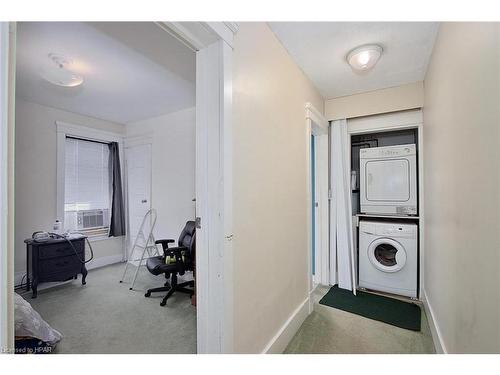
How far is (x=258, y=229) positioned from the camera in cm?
164

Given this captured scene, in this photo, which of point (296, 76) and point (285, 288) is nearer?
point (285, 288)

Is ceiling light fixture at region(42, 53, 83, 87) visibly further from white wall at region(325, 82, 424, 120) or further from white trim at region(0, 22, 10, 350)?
white wall at region(325, 82, 424, 120)

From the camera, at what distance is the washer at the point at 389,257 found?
2.81m

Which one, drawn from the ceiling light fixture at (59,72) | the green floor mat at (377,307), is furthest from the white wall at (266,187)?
the ceiling light fixture at (59,72)

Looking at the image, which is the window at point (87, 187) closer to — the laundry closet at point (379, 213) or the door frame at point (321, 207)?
the door frame at point (321, 207)

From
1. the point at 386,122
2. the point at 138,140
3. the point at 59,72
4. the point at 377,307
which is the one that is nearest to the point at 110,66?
the point at 59,72

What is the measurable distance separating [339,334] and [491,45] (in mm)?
2137

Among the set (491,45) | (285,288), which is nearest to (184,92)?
(285,288)

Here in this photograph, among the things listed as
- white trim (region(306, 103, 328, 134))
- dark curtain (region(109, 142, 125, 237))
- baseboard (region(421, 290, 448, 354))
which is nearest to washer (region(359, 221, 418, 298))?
baseboard (region(421, 290, 448, 354))

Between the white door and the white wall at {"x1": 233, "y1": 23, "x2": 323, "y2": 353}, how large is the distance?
273 centimetres

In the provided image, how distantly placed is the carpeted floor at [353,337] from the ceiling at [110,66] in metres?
2.62

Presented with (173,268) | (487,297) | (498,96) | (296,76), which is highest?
(296,76)

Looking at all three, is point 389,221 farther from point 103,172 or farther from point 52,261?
point 103,172
